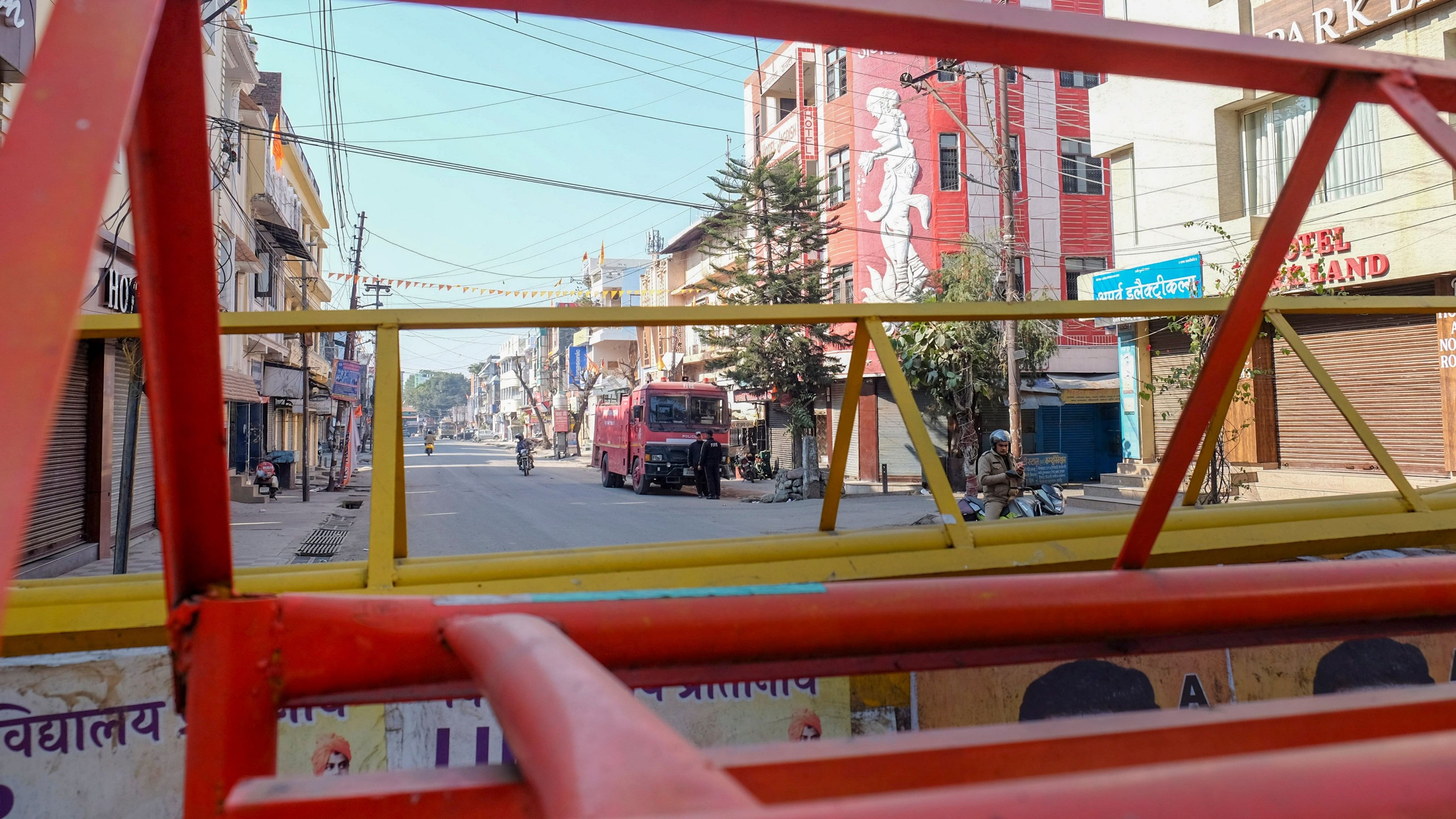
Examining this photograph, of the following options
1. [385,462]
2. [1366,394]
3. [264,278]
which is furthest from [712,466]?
[385,462]

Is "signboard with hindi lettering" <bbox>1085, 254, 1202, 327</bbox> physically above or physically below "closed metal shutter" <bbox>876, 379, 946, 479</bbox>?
above

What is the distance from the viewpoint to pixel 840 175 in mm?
28062

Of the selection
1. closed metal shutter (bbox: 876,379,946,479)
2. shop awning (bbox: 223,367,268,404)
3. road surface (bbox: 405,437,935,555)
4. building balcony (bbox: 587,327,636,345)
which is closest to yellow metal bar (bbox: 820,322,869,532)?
road surface (bbox: 405,437,935,555)

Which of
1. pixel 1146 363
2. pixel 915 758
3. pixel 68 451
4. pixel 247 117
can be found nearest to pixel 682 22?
pixel 915 758

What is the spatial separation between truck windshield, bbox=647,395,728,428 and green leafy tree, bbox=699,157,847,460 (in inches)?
64.5

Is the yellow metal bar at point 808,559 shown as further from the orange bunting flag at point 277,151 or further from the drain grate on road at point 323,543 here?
the orange bunting flag at point 277,151

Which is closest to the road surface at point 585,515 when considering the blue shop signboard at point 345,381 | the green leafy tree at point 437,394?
the blue shop signboard at point 345,381

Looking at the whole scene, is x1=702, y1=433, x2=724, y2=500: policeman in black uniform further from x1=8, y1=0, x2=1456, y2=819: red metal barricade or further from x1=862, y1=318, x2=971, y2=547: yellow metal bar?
x1=8, y1=0, x2=1456, y2=819: red metal barricade

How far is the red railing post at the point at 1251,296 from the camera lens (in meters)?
1.52

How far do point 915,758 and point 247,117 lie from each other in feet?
95.3

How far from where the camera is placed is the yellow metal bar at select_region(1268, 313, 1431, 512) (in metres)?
3.28

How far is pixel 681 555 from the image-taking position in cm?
273

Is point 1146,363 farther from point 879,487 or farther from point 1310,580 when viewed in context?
point 1310,580

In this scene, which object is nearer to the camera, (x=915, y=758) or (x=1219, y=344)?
(x=915, y=758)
